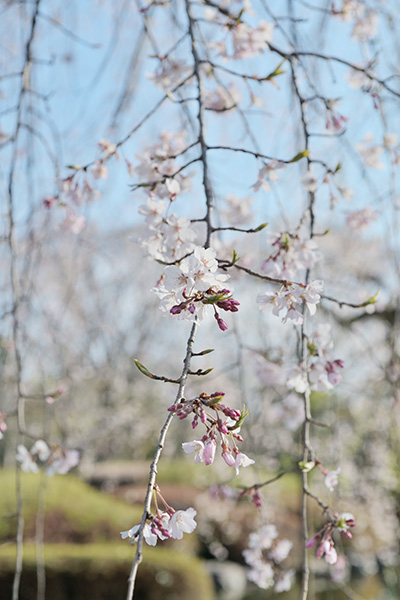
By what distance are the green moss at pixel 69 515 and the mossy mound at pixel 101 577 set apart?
610 millimetres

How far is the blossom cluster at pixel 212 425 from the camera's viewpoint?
625 mm

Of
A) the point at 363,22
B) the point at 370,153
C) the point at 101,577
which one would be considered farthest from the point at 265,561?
the point at 101,577

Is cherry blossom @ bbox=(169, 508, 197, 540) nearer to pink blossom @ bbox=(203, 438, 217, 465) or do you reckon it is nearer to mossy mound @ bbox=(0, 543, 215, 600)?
pink blossom @ bbox=(203, 438, 217, 465)

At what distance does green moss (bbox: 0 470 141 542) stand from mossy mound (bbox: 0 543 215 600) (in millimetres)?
610

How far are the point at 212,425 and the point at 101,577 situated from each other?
14.1 feet

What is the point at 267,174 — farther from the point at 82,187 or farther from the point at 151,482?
the point at 151,482

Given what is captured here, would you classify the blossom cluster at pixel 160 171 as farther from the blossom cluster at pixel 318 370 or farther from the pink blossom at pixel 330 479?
the pink blossom at pixel 330 479

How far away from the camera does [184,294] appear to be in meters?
0.70

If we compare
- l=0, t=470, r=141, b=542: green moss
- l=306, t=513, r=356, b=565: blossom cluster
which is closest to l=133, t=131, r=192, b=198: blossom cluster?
l=306, t=513, r=356, b=565: blossom cluster

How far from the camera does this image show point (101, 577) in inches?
172

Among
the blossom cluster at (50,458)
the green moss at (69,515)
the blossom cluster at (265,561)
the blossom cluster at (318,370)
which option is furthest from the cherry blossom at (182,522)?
the green moss at (69,515)

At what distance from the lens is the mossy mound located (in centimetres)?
434

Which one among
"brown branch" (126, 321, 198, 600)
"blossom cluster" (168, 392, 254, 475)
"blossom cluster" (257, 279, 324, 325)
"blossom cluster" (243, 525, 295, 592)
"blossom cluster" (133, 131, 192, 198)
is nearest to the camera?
"brown branch" (126, 321, 198, 600)

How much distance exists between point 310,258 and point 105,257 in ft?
5.96
